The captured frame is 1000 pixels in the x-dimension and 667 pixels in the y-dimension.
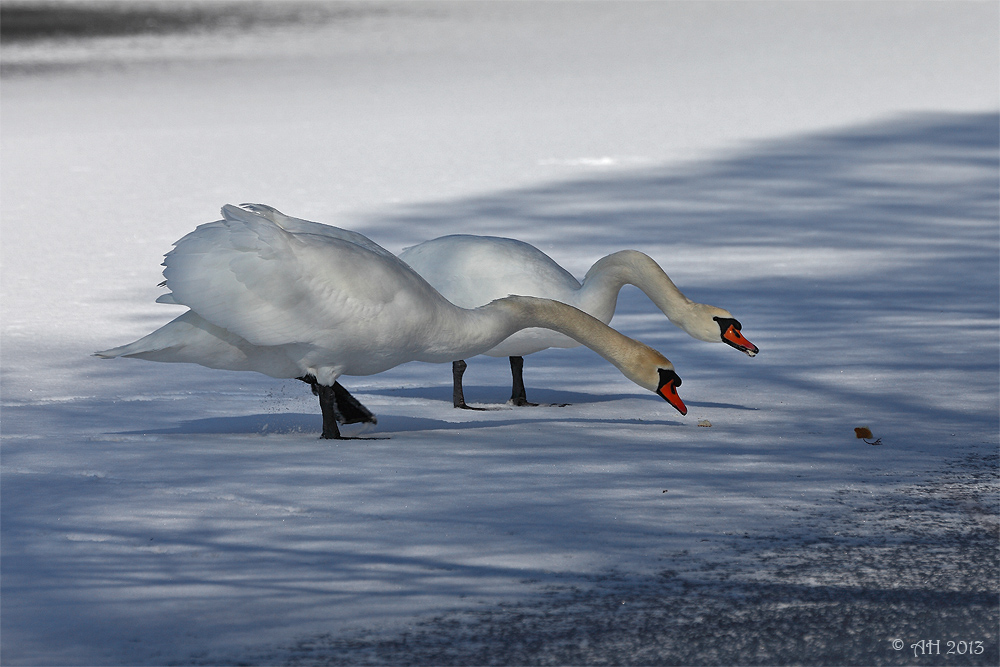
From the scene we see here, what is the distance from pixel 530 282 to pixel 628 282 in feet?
1.43

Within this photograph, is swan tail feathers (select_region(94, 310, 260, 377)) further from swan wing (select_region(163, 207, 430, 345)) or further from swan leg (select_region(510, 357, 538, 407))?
swan leg (select_region(510, 357, 538, 407))

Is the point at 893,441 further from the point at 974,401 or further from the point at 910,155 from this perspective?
the point at 910,155

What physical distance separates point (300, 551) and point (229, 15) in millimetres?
31542

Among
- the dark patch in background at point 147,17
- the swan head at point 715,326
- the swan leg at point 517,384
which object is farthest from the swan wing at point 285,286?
the dark patch in background at point 147,17

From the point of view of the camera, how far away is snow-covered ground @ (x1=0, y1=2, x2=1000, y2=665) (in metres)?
3.40

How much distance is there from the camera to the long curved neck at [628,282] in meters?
5.95

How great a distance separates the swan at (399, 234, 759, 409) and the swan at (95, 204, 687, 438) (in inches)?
21.2

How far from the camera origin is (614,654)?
10.6 feet

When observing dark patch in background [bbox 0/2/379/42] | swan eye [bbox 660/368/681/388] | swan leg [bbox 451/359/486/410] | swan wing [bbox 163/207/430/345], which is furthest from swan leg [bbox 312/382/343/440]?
dark patch in background [bbox 0/2/379/42]

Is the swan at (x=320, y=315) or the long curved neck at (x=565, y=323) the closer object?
the swan at (x=320, y=315)

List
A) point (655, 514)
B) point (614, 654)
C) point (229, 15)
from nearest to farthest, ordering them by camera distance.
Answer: point (614, 654) < point (655, 514) < point (229, 15)

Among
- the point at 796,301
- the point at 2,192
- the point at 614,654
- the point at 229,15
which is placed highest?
the point at 229,15

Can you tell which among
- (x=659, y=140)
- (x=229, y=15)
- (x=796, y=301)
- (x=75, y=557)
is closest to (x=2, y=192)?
(x=659, y=140)

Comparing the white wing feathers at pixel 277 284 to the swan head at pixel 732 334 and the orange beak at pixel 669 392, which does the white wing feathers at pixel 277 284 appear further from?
the swan head at pixel 732 334
